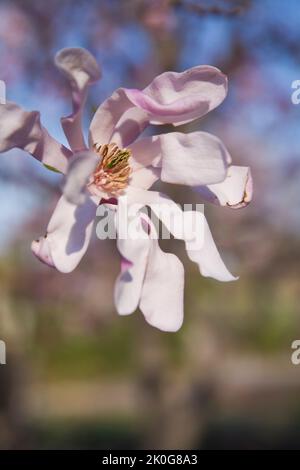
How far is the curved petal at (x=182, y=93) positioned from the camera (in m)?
0.85

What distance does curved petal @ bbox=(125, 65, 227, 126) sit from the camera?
2.80ft

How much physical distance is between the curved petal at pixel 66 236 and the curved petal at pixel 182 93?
144 mm

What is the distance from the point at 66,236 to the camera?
0.84 m

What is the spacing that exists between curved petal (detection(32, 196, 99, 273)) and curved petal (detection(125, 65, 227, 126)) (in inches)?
5.7

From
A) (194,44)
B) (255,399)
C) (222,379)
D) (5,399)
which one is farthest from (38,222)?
(255,399)

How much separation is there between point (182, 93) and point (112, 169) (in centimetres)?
14

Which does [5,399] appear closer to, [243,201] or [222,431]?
[243,201]

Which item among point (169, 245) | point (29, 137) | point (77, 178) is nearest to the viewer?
point (77, 178)

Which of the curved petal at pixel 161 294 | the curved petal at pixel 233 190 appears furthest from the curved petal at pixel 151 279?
the curved petal at pixel 233 190

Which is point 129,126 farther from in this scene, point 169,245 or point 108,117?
point 169,245

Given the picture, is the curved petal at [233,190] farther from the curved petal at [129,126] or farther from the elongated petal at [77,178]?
the elongated petal at [77,178]

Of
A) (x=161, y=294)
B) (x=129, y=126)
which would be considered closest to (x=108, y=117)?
(x=129, y=126)
